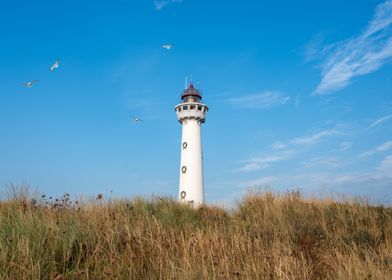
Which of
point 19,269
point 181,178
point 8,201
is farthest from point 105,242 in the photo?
point 181,178

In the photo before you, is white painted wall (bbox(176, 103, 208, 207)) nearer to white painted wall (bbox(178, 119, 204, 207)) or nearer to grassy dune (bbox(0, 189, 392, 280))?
white painted wall (bbox(178, 119, 204, 207))

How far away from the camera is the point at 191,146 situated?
99.9 feet

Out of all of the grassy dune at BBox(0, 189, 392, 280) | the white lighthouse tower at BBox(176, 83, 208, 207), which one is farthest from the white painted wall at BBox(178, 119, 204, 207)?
the grassy dune at BBox(0, 189, 392, 280)

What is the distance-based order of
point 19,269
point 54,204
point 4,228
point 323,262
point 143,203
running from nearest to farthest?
point 19,269, point 4,228, point 323,262, point 54,204, point 143,203

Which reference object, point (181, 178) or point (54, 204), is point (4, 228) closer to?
point (54, 204)

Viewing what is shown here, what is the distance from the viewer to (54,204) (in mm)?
8188

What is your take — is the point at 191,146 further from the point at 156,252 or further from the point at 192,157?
the point at 156,252

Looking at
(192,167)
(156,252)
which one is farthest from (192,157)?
(156,252)

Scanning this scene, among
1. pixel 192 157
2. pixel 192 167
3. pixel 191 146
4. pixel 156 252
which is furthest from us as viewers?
pixel 191 146

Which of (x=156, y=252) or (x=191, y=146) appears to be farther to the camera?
(x=191, y=146)

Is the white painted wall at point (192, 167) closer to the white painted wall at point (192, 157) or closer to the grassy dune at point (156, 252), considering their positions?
the white painted wall at point (192, 157)

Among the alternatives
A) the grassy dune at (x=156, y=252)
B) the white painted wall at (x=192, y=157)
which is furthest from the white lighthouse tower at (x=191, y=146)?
the grassy dune at (x=156, y=252)

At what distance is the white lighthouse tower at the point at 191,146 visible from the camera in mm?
Result: 29344

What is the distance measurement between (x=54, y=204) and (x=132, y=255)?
166 inches
